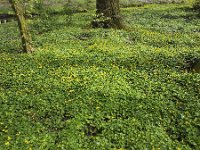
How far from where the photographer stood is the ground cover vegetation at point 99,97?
938 centimetres

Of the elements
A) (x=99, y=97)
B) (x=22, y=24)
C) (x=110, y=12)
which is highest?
(x=22, y=24)

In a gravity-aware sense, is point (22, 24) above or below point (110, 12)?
above

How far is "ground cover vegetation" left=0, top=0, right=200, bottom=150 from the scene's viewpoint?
9.38 meters

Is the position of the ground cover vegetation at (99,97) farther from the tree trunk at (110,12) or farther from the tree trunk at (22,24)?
the tree trunk at (110,12)

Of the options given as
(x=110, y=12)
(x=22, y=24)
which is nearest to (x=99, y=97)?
(x=22, y=24)

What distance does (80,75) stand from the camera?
40.4 feet

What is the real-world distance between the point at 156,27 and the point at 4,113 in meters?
14.6

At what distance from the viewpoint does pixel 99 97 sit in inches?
426

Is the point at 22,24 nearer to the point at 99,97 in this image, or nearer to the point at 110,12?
the point at 99,97

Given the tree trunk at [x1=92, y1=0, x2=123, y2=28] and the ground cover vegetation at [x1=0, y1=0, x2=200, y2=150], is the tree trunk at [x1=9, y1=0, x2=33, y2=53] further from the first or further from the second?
the tree trunk at [x1=92, y1=0, x2=123, y2=28]

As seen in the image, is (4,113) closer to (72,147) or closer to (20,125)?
(20,125)

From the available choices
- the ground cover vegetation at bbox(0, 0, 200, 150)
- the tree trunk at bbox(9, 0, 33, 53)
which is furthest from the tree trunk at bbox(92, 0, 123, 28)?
the tree trunk at bbox(9, 0, 33, 53)

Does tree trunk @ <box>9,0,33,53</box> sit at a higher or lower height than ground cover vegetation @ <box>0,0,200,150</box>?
higher

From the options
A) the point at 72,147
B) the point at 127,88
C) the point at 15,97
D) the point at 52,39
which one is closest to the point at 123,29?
the point at 52,39
